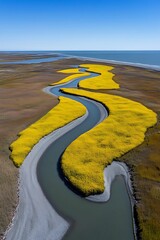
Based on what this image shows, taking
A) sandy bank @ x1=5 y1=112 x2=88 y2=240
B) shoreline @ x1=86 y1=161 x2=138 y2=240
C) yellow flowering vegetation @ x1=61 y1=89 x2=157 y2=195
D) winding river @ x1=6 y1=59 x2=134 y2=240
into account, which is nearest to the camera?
sandy bank @ x1=5 y1=112 x2=88 y2=240

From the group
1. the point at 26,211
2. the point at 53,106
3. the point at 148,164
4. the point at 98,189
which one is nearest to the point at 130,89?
the point at 53,106

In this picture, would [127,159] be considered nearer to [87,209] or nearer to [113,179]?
[113,179]

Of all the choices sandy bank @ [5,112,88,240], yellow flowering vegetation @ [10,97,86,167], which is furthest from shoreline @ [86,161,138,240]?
yellow flowering vegetation @ [10,97,86,167]

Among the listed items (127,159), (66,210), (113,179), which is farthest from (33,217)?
(127,159)

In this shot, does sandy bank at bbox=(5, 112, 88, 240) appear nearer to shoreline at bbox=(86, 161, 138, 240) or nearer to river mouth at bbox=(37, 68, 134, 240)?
river mouth at bbox=(37, 68, 134, 240)

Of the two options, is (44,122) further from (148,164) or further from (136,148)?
(148,164)

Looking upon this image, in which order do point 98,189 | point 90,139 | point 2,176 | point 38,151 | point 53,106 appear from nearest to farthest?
point 98,189 < point 2,176 < point 38,151 < point 90,139 < point 53,106
